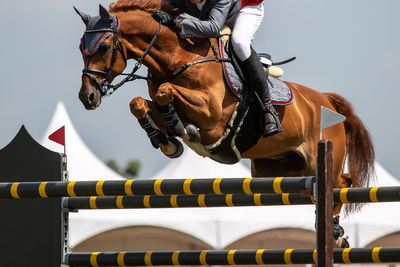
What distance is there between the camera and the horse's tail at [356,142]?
705 cm

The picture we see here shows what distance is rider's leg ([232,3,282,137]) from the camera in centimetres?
583

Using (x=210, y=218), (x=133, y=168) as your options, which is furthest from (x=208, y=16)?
(x=133, y=168)

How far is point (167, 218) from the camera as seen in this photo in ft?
38.0

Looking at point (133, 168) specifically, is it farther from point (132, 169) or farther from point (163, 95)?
point (163, 95)

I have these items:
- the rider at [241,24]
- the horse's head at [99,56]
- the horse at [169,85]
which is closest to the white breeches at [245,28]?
the rider at [241,24]

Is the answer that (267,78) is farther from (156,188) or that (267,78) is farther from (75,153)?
(75,153)

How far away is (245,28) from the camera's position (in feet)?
19.4

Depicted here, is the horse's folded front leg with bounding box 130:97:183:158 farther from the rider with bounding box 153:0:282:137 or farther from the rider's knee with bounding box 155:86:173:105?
the rider with bounding box 153:0:282:137

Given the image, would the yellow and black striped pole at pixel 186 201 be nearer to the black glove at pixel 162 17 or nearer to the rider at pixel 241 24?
the rider at pixel 241 24

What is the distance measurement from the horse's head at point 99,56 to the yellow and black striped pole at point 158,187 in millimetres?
1050

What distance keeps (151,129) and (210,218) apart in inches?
255

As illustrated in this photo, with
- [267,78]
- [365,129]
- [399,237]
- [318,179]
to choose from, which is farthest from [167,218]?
[318,179]

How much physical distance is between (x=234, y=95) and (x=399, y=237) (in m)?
7.34

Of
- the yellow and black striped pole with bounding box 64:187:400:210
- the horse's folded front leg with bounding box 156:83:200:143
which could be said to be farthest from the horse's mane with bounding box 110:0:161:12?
the yellow and black striped pole with bounding box 64:187:400:210
